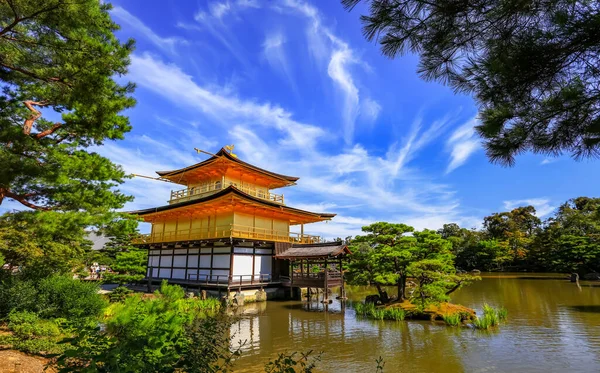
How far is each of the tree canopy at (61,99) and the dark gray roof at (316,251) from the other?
11.2 metres

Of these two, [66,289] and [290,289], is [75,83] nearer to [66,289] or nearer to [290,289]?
[66,289]

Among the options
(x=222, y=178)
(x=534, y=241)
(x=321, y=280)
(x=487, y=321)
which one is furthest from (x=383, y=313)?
(x=534, y=241)

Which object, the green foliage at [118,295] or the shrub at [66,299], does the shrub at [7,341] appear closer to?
the shrub at [66,299]

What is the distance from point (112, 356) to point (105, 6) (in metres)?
5.76

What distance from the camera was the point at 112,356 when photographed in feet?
8.41

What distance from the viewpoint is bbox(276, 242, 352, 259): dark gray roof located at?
650 inches

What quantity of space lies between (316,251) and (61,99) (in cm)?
1415

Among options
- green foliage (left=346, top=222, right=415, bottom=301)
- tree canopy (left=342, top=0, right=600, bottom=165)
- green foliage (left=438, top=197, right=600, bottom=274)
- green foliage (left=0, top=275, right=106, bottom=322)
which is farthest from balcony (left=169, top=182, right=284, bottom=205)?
green foliage (left=438, top=197, right=600, bottom=274)

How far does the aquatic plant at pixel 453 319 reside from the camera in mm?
11241

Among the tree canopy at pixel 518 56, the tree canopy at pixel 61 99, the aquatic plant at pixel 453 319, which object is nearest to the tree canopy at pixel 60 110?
the tree canopy at pixel 61 99

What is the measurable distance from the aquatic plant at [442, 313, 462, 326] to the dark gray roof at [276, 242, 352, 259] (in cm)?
576

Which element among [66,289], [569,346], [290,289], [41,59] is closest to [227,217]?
[290,289]

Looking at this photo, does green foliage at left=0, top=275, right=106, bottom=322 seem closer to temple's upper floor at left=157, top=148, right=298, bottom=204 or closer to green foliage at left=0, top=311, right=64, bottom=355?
green foliage at left=0, top=311, right=64, bottom=355

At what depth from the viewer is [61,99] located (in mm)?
5617
